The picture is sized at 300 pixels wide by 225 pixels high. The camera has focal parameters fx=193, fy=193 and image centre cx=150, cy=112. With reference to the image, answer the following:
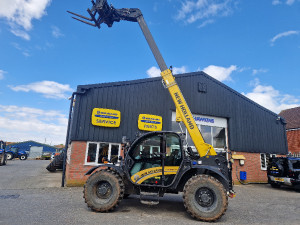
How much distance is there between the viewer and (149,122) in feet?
38.3

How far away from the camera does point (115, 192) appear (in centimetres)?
530

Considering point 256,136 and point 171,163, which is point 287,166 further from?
point 171,163

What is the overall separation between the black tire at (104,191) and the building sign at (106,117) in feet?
17.3

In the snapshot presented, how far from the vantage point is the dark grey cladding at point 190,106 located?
1060 centimetres

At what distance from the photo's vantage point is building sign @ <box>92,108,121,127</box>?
10.5 m

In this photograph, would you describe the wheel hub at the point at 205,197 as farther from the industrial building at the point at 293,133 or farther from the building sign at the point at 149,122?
the industrial building at the point at 293,133

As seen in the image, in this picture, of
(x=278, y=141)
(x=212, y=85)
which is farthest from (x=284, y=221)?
(x=278, y=141)

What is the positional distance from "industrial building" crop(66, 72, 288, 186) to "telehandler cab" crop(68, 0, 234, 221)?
9.12ft

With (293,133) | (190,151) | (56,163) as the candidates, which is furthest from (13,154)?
(293,133)

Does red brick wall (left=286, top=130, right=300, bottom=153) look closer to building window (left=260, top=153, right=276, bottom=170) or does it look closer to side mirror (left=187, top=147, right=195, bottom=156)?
building window (left=260, top=153, right=276, bottom=170)

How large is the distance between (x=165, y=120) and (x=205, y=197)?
7360mm

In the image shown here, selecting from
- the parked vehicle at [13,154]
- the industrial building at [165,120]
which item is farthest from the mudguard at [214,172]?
the parked vehicle at [13,154]

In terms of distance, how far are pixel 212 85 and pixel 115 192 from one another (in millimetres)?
11050

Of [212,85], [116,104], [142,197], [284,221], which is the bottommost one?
Answer: [284,221]
